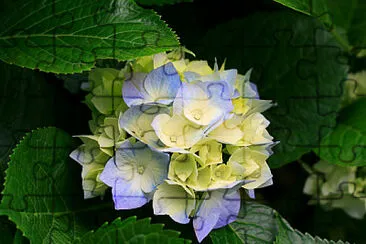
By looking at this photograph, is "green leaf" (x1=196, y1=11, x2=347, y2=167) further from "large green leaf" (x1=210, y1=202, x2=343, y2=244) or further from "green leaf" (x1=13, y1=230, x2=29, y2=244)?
"green leaf" (x1=13, y1=230, x2=29, y2=244)

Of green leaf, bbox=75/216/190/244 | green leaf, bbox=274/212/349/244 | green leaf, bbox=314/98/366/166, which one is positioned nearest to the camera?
green leaf, bbox=75/216/190/244

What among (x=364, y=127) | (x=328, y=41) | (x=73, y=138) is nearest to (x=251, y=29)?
(x=328, y=41)

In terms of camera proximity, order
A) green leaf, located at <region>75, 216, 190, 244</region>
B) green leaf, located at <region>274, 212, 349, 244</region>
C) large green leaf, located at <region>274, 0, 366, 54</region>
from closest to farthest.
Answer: green leaf, located at <region>75, 216, 190, 244</region>
green leaf, located at <region>274, 212, 349, 244</region>
large green leaf, located at <region>274, 0, 366, 54</region>

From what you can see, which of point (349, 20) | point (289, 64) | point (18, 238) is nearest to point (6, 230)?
point (18, 238)

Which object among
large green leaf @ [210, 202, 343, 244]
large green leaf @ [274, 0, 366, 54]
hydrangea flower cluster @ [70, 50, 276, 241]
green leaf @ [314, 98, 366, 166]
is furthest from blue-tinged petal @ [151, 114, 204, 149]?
large green leaf @ [274, 0, 366, 54]

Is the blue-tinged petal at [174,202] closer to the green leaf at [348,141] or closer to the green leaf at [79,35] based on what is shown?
the green leaf at [79,35]

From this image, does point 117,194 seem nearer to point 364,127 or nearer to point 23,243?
point 23,243
